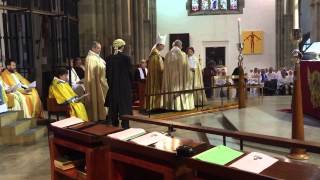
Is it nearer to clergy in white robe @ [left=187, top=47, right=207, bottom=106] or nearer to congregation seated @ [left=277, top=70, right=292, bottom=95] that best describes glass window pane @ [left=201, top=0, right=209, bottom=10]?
congregation seated @ [left=277, top=70, right=292, bottom=95]

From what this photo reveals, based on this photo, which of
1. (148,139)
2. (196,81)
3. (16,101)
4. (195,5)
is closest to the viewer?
(148,139)

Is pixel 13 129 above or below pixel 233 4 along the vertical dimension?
below

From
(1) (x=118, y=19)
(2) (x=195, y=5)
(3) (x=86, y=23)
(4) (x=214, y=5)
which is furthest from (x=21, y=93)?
(4) (x=214, y=5)

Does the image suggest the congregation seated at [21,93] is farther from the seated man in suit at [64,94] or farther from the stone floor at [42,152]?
the stone floor at [42,152]

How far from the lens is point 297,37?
4746mm

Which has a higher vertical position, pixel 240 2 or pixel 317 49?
pixel 240 2

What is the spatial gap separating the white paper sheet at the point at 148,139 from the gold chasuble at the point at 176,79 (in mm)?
6979

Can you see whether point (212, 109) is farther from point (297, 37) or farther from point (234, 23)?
point (234, 23)

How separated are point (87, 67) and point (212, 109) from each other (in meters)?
3.06

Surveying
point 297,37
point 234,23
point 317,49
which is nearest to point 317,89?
point 317,49

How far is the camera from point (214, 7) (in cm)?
2136

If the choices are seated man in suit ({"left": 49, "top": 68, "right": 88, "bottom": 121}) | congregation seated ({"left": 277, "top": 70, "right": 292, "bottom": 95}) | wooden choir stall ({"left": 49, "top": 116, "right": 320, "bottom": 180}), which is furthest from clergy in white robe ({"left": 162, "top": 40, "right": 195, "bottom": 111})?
congregation seated ({"left": 277, "top": 70, "right": 292, "bottom": 95})

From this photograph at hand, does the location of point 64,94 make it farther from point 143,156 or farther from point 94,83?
point 143,156

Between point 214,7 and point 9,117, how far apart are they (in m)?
15.4
